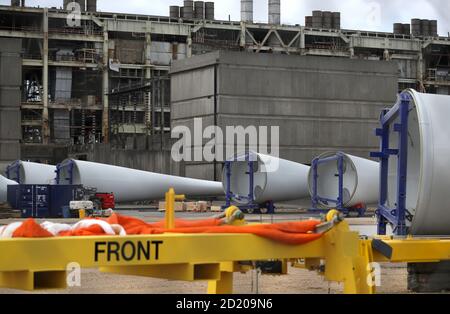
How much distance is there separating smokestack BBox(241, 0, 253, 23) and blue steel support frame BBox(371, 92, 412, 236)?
272ft

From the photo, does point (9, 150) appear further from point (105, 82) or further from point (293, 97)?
point (105, 82)

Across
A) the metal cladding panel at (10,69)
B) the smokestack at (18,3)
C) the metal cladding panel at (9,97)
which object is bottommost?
the metal cladding panel at (9,97)

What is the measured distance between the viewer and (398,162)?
508 inches

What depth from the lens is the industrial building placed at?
8388 centimetres

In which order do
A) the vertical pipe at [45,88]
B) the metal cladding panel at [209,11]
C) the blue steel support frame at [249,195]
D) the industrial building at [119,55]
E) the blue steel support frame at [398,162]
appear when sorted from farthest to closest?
the metal cladding panel at [209,11] < the industrial building at [119,55] < the vertical pipe at [45,88] < the blue steel support frame at [249,195] < the blue steel support frame at [398,162]

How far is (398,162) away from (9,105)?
175 feet

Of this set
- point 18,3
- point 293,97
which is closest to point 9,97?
point 293,97

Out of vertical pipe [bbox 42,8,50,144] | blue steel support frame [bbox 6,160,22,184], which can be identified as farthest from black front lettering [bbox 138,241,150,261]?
vertical pipe [bbox 42,8,50,144]

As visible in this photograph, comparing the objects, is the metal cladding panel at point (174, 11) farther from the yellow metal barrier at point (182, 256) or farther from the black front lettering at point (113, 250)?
the black front lettering at point (113, 250)

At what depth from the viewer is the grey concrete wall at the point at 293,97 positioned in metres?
60.8

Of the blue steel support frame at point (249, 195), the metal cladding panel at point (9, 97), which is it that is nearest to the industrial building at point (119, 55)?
the metal cladding panel at point (9, 97)

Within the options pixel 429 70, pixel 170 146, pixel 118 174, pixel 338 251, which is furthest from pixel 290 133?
pixel 338 251

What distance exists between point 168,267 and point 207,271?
35cm

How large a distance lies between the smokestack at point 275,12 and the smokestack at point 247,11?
7.89 ft
